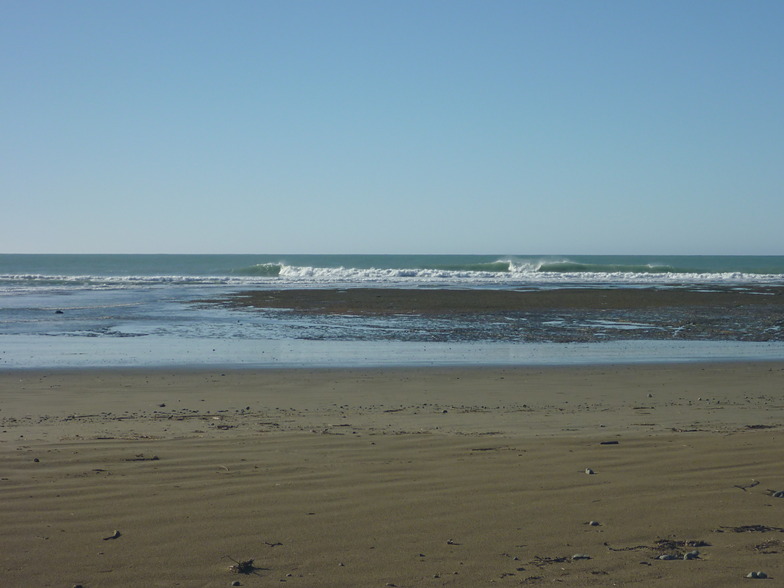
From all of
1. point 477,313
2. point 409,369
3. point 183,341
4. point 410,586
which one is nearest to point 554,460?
point 410,586

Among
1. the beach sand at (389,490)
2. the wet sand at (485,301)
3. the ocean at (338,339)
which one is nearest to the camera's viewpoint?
the beach sand at (389,490)

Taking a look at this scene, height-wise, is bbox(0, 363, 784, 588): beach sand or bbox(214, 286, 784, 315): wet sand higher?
bbox(214, 286, 784, 315): wet sand

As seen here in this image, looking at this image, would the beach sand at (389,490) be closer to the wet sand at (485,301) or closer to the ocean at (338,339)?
the ocean at (338,339)

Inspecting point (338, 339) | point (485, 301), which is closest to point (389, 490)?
point (338, 339)

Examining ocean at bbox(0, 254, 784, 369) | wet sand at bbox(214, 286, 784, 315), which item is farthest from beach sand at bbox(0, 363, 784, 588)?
wet sand at bbox(214, 286, 784, 315)

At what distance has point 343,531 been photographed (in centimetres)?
491

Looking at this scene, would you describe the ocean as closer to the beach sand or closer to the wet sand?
the wet sand

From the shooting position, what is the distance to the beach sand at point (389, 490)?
4352 millimetres

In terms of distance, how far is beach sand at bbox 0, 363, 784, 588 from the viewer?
4.35 meters

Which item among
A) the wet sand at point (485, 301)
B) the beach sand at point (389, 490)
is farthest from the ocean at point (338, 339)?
the beach sand at point (389, 490)

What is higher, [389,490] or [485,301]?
[485,301]

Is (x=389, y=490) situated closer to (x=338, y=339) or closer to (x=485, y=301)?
(x=338, y=339)

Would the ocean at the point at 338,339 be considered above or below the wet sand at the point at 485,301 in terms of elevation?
below

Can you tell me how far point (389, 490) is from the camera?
5.78m
